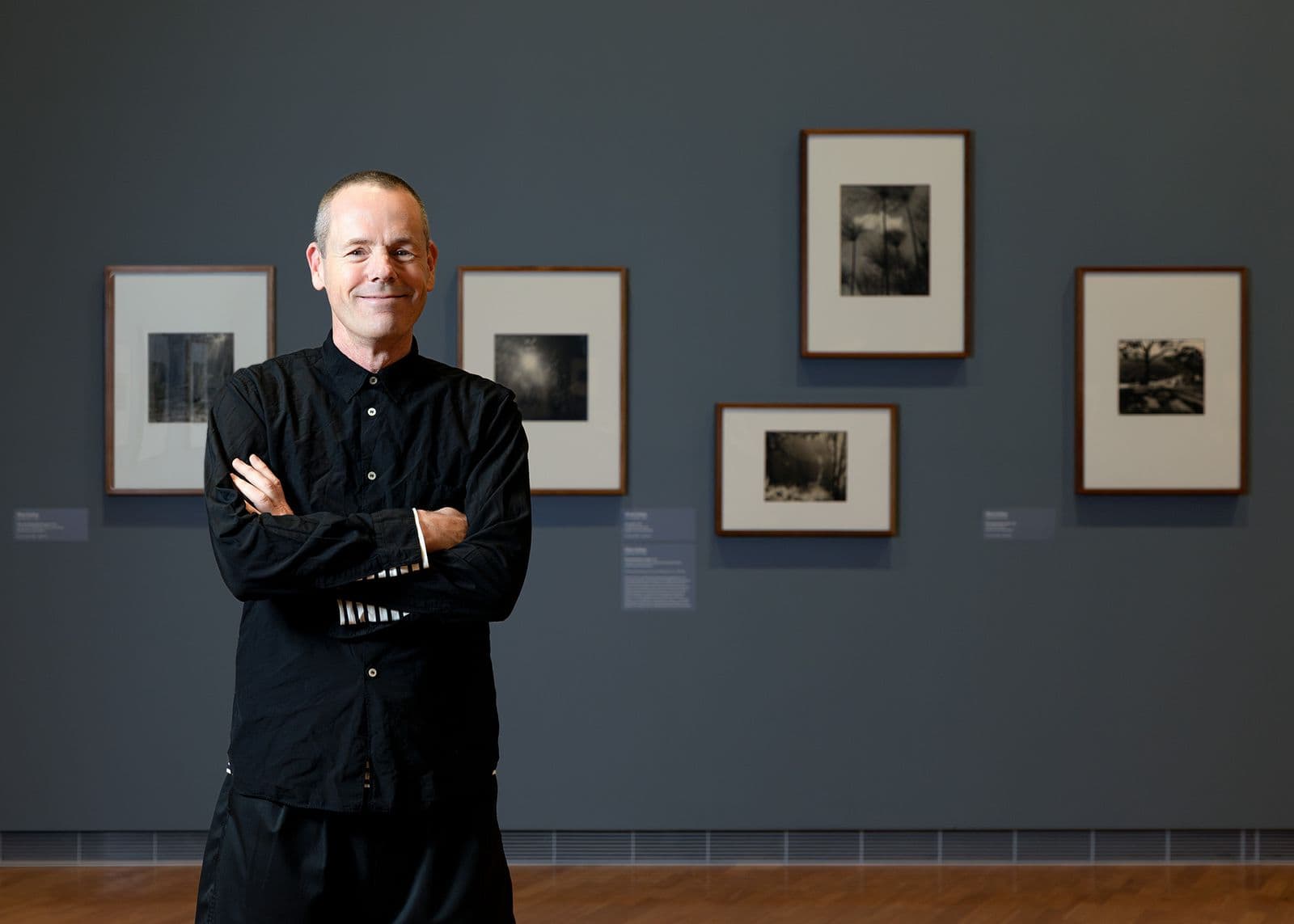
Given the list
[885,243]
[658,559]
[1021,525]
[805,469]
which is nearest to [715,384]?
[805,469]

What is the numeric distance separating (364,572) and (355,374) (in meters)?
0.35

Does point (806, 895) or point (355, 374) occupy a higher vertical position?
point (355, 374)

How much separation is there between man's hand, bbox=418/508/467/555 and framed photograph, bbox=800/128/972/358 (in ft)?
9.43

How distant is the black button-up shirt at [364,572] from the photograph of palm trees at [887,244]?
9.52 ft

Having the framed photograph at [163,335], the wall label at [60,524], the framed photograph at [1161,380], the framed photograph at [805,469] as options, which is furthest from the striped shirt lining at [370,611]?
the framed photograph at [1161,380]

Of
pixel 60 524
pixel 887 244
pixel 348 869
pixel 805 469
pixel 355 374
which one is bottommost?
pixel 348 869

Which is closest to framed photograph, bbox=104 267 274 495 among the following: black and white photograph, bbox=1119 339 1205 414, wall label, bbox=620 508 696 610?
wall label, bbox=620 508 696 610

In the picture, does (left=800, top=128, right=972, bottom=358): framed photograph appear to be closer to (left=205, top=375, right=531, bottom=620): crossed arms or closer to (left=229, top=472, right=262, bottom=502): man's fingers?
(left=205, top=375, right=531, bottom=620): crossed arms

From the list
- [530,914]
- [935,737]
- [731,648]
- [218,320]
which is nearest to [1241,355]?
[935,737]

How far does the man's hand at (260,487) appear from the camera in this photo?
7.11 ft

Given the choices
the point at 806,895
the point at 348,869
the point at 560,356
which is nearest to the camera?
the point at 348,869

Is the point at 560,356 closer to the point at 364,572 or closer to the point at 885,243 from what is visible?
the point at 885,243

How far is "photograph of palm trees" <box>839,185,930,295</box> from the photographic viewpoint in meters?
4.90

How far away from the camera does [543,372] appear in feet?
16.0
